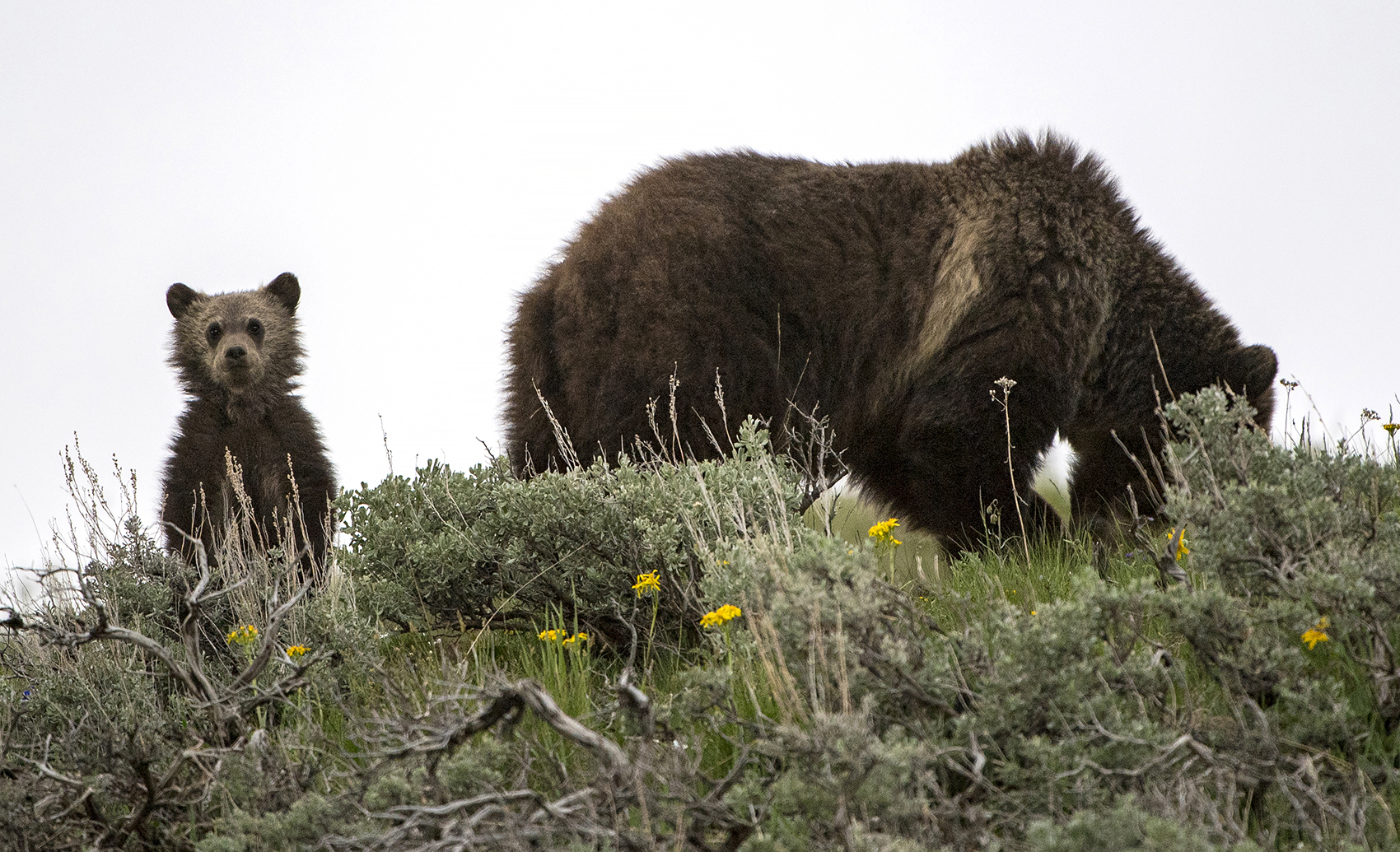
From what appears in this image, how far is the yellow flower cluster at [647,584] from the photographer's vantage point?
14.0 ft

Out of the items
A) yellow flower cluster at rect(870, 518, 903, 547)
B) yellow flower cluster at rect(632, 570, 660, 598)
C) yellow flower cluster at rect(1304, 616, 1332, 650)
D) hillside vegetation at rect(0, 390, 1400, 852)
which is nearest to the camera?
hillside vegetation at rect(0, 390, 1400, 852)

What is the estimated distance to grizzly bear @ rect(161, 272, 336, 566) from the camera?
6824 mm

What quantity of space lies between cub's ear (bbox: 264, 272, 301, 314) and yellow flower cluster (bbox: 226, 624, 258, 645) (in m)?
4.09

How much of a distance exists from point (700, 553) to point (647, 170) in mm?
3587

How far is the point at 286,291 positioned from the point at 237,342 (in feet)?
3.50

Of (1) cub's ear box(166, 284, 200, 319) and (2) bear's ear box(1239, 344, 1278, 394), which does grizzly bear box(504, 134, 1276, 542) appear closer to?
(2) bear's ear box(1239, 344, 1278, 394)

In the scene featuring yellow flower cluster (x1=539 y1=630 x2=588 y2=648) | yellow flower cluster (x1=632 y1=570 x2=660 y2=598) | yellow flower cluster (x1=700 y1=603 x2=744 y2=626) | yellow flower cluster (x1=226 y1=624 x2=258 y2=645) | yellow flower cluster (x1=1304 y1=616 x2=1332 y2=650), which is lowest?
yellow flower cluster (x1=1304 y1=616 x2=1332 y2=650)

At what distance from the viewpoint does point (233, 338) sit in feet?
24.7

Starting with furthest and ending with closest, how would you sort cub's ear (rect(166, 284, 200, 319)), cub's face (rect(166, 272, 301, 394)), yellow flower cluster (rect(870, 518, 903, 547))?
1. cub's ear (rect(166, 284, 200, 319))
2. cub's face (rect(166, 272, 301, 394))
3. yellow flower cluster (rect(870, 518, 903, 547))

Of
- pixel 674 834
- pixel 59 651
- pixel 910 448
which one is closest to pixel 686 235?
pixel 910 448

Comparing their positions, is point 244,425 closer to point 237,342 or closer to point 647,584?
point 237,342

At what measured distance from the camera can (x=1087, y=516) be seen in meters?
7.02

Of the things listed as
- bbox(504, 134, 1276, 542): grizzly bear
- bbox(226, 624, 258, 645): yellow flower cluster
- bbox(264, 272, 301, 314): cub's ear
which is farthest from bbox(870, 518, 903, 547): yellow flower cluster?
bbox(264, 272, 301, 314): cub's ear

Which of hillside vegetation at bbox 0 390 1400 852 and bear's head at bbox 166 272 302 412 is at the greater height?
bear's head at bbox 166 272 302 412
